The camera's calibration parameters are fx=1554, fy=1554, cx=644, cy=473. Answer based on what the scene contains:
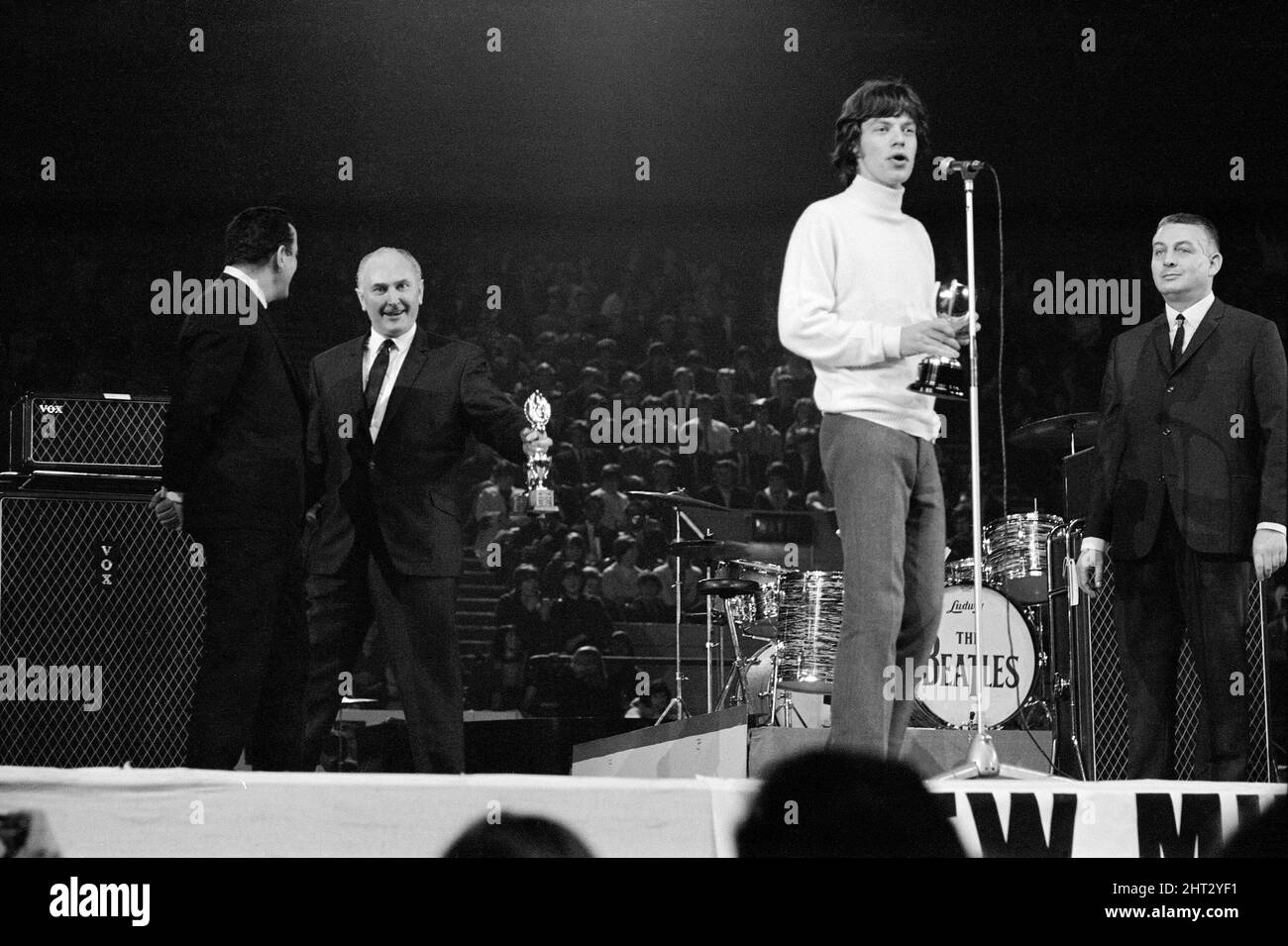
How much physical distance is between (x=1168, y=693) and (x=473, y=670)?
217 inches

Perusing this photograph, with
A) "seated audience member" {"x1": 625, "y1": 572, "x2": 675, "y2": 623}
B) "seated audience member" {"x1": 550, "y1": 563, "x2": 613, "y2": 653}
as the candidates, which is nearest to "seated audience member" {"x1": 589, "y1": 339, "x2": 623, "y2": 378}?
"seated audience member" {"x1": 625, "y1": 572, "x2": 675, "y2": 623}

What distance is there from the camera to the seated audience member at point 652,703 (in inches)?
329

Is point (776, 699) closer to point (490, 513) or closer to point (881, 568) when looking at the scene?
point (881, 568)

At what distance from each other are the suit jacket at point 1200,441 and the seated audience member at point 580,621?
4771 mm

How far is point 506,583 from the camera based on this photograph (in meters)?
10.1

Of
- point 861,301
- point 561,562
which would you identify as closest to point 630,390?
point 561,562

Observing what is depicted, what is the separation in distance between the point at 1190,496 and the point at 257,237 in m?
2.75

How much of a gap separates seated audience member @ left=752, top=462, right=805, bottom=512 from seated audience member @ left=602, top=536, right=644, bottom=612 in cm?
87

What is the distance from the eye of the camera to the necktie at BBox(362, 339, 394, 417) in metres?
4.64

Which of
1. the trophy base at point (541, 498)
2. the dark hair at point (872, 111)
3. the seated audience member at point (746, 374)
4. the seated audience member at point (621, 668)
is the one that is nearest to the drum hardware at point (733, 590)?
the seated audience member at point (621, 668)

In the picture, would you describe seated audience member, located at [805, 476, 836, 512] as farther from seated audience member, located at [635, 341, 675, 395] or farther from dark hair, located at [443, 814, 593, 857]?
dark hair, located at [443, 814, 593, 857]

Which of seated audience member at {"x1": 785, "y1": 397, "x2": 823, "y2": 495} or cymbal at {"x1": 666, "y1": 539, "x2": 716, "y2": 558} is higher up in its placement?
seated audience member at {"x1": 785, "y1": 397, "x2": 823, "y2": 495}
